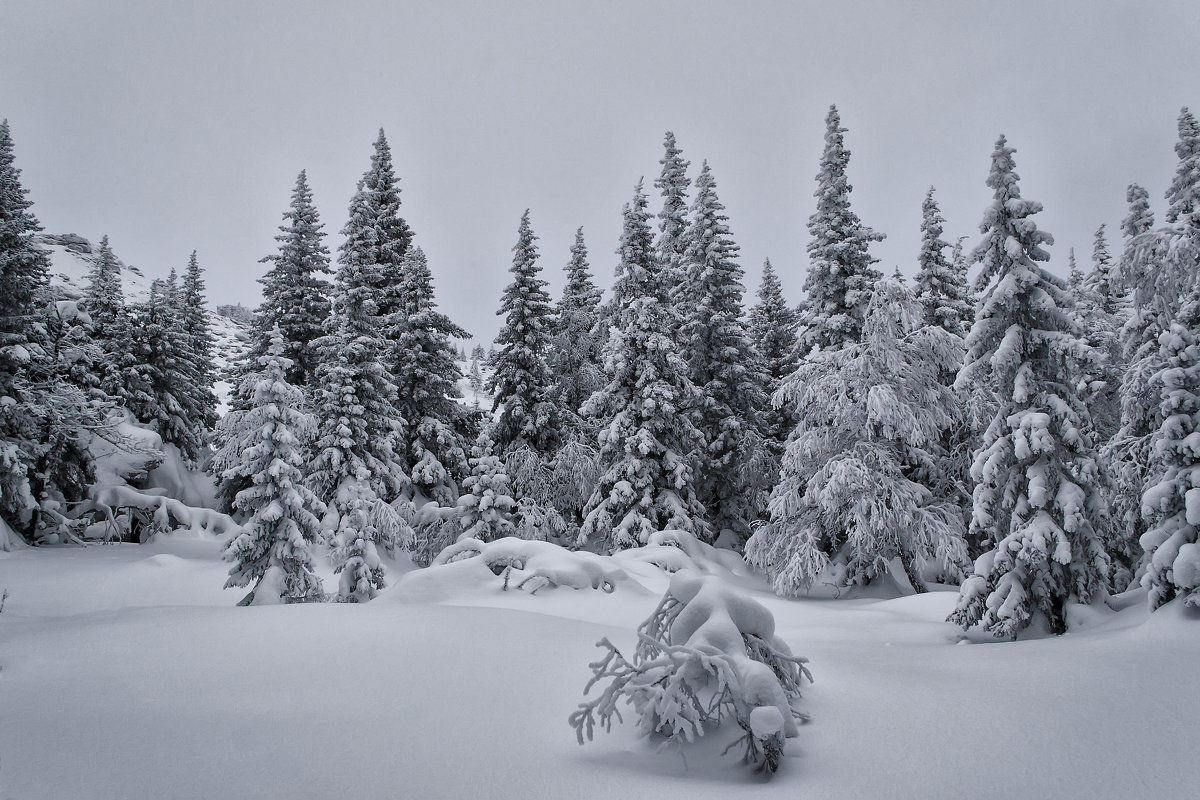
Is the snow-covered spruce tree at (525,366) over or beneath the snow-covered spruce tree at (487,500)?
over

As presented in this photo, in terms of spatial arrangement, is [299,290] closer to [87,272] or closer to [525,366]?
[525,366]

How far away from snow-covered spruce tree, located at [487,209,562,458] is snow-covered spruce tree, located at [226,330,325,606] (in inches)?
405

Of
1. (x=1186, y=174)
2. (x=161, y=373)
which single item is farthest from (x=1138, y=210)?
(x=161, y=373)

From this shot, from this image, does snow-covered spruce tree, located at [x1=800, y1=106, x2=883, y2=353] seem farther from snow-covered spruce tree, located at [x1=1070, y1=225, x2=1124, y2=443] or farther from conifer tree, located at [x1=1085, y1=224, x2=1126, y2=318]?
conifer tree, located at [x1=1085, y1=224, x2=1126, y2=318]

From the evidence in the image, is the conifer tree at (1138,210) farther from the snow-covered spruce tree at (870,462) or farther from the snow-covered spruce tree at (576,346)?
the snow-covered spruce tree at (576,346)

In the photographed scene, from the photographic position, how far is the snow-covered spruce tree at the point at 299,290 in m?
21.8

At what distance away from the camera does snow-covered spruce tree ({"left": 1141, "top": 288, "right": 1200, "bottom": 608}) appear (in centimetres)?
697

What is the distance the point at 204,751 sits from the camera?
347 centimetres

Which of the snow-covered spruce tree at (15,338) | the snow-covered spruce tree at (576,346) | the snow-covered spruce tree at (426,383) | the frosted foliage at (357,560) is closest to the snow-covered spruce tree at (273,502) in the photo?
the frosted foliage at (357,560)

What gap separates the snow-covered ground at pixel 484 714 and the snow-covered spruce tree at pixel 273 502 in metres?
4.64

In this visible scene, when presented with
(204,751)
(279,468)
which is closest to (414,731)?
(204,751)

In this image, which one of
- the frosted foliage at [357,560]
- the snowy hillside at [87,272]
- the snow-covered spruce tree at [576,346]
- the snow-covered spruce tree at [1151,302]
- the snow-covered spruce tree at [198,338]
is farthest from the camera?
the snowy hillside at [87,272]

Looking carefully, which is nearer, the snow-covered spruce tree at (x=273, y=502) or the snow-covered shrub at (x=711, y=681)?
the snow-covered shrub at (x=711, y=681)

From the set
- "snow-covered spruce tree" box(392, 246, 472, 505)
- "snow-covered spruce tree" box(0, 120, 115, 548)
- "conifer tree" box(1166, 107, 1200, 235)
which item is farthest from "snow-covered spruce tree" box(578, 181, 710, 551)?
"snow-covered spruce tree" box(0, 120, 115, 548)
